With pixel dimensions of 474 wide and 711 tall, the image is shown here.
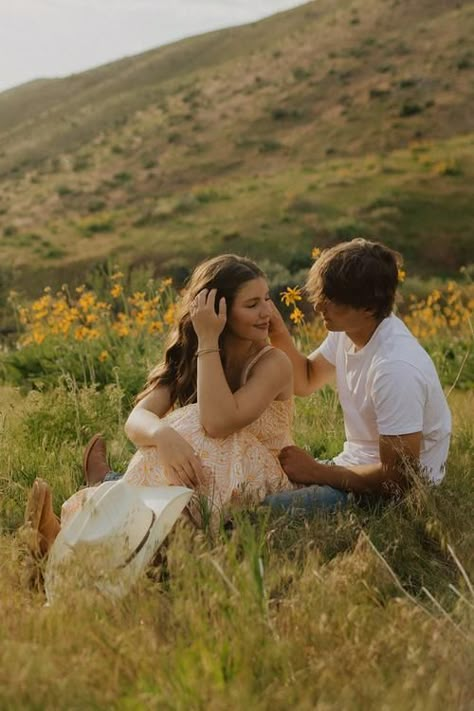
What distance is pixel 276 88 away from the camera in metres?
45.5

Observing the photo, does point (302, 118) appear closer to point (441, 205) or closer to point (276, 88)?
point (276, 88)

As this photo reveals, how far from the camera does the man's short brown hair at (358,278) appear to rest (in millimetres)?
3627

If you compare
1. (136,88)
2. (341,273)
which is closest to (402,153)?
(341,273)

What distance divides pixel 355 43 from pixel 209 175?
17.0 metres

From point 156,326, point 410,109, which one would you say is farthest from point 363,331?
point 410,109

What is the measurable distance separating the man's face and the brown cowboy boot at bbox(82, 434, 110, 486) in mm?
1086

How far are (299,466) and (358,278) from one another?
698mm

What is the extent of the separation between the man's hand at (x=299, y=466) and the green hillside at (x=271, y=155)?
56.6ft

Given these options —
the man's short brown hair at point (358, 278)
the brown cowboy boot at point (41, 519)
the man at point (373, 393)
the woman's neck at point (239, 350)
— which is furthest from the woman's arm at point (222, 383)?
the brown cowboy boot at point (41, 519)

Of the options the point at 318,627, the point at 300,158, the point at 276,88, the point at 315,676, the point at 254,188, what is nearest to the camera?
the point at 315,676

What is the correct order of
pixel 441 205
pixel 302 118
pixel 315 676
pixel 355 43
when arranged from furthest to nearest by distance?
1. pixel 355 43
2. pixel 302 118
3. pixel 441 205
4. pixel 315 676

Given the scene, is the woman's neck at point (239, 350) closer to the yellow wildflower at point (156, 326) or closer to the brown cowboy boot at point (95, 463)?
the brown cowboy boot at point (95, 463)

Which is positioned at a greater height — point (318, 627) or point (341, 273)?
point (341, 273)

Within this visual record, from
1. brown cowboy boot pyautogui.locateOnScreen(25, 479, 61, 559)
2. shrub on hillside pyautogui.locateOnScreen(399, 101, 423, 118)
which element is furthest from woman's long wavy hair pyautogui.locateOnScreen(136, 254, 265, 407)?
shrub on hillside pyautogui.locateOnScreen(399, 101, 423, 118)
